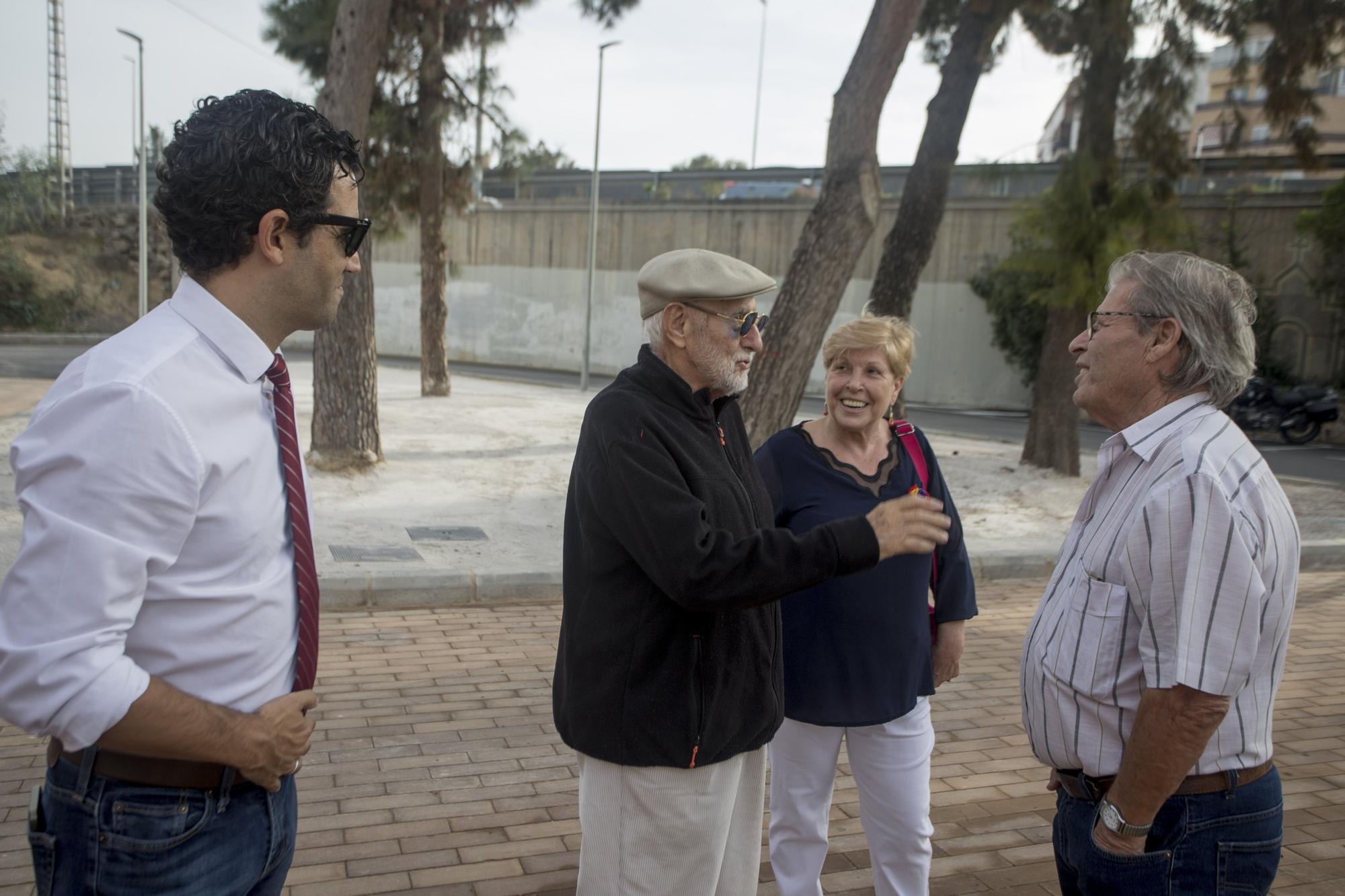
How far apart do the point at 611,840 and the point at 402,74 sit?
576 inches

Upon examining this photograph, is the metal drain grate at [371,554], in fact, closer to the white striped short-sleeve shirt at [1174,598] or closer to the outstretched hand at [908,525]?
the outstretched hand at [908,525]

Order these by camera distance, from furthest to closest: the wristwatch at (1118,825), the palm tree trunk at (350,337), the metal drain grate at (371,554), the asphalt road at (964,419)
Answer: the asphalt road at (964,419)
the palm tree trunk at (350,337)
the metal drain grate at (371,554)
the wristwatch at (1118,825)

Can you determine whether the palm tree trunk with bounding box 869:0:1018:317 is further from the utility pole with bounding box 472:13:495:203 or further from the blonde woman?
the blonde woman

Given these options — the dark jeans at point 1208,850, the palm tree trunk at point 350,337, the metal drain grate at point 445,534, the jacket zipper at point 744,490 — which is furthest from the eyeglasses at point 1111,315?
the palm tree trunk at point 350,337

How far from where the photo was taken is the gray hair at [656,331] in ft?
8.45

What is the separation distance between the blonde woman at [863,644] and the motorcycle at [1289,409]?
19.1m

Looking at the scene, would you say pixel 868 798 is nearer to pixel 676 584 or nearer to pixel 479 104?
pixel 676 584

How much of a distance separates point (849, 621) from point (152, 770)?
1.99 m

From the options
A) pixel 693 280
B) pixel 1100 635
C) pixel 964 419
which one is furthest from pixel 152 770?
pixel 964 419

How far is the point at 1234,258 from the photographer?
2277cm

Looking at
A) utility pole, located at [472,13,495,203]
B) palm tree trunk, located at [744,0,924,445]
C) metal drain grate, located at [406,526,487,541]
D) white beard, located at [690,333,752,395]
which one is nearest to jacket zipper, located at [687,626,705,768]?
white beard, located at [690,333,752,395]

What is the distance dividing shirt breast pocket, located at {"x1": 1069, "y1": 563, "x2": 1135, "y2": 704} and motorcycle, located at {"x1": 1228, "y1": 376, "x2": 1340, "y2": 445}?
20205 millimetres

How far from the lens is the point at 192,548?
167cm

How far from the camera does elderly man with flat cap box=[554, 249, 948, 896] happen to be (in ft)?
7.39
